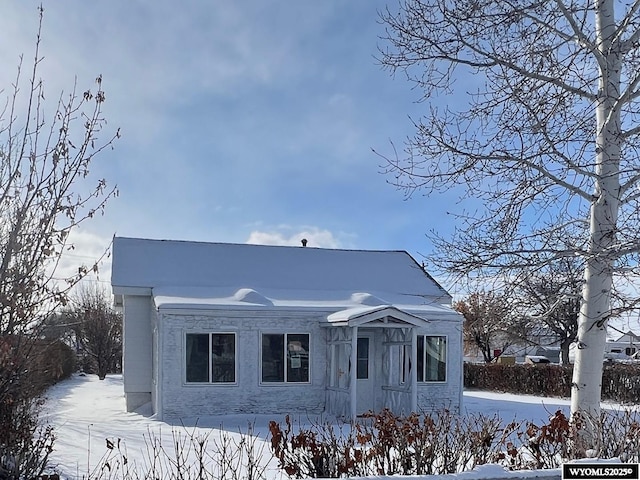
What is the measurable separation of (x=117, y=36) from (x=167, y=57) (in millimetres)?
1819

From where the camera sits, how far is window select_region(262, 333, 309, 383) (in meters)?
15.6

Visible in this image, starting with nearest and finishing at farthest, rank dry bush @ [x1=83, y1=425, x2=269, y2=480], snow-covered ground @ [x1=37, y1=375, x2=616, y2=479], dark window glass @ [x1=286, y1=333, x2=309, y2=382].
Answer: dry bush @ [x1=83, y1=425, x2=269, y2=480], snow-covered ground @ [x1=37, y1=375, x2=616, y2=479], dark window glass @ [x1=286, y1=333, x2=309, y2=382]

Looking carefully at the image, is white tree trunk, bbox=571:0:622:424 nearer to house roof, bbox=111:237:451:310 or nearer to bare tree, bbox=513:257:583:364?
bare tree, bbox=513:257:583:364

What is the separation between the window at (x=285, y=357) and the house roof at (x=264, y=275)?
0.92 m

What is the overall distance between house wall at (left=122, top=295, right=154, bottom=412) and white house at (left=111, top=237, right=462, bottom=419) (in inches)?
1.1

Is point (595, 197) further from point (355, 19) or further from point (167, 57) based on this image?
point (167, 57)

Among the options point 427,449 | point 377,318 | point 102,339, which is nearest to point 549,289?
point 427,449

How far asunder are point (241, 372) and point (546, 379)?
42.9ft

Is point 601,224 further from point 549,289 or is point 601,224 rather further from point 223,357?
point 223,357

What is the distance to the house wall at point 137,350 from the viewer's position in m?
16.5

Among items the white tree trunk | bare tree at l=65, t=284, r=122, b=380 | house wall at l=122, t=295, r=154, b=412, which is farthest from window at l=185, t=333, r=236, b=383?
bare tree at l=65, t=284, r=122, b=380

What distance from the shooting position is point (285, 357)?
1575 cm

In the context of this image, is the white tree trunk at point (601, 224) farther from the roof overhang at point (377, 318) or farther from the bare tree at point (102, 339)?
the bare tree at point (102, 339)

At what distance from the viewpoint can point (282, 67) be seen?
37.5 feet
